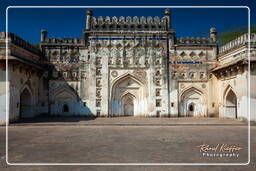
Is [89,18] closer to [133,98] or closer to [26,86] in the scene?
[26,86]

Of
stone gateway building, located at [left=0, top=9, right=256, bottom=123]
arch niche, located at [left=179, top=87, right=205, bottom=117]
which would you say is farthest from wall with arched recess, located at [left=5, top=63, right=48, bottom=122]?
arch niche, located at [left=179, top=87, right=205, bottom=117]

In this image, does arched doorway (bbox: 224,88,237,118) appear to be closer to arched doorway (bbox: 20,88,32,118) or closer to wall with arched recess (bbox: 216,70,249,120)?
wall with arched recess (bbox: 216,70,249,120)

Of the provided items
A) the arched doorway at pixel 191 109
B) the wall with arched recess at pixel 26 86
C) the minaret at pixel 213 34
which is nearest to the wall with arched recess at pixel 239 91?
the arched doorway at pixel 191 109

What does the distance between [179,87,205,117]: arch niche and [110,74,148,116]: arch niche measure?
3.41m

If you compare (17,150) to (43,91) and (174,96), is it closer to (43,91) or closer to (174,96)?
(43,91)

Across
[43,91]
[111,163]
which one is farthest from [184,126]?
[43,91]

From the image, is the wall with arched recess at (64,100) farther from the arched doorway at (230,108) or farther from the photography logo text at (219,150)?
the arched doorway at (230,108)

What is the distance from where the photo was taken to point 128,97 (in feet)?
55.5

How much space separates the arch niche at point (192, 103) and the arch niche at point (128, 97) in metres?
3.41

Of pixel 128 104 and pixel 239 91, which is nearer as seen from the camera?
pixel 239 91

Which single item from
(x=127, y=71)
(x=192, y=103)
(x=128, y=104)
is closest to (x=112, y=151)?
(x=127, y=71)

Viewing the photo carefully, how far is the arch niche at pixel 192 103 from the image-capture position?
54.1 ft

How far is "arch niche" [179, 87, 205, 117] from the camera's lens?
1648cm

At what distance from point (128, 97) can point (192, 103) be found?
18.4 ft
